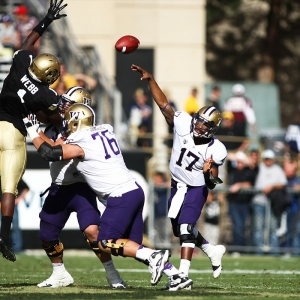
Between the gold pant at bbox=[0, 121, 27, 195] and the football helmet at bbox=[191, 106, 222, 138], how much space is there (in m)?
1.70

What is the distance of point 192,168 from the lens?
368 inches

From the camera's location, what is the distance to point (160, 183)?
15.7m

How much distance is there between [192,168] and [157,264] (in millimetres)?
1726

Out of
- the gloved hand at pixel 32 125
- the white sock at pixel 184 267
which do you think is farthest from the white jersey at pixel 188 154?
the gloved hand at pixel 32 125

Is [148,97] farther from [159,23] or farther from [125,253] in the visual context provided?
[125,253]

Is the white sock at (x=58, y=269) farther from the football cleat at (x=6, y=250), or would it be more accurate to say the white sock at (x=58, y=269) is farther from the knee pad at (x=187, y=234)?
the knee pad at (x=187, y=234)

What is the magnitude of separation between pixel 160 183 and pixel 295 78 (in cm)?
880

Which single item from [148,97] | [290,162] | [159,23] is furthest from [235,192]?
[159,23]

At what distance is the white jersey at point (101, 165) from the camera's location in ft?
26.7

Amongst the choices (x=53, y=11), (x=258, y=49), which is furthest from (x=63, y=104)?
(x=258, y=49)

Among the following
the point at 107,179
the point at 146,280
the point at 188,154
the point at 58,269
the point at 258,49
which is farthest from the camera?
the point at 258,49

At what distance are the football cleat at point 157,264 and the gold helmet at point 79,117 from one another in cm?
130

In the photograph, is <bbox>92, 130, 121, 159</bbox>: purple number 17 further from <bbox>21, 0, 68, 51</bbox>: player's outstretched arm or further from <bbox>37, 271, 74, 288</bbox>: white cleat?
<bbox>21, 0, 68, 51</bbox>: player's outstretched arm

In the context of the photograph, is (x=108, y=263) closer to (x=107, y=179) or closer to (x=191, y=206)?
(x=107, y=179)
